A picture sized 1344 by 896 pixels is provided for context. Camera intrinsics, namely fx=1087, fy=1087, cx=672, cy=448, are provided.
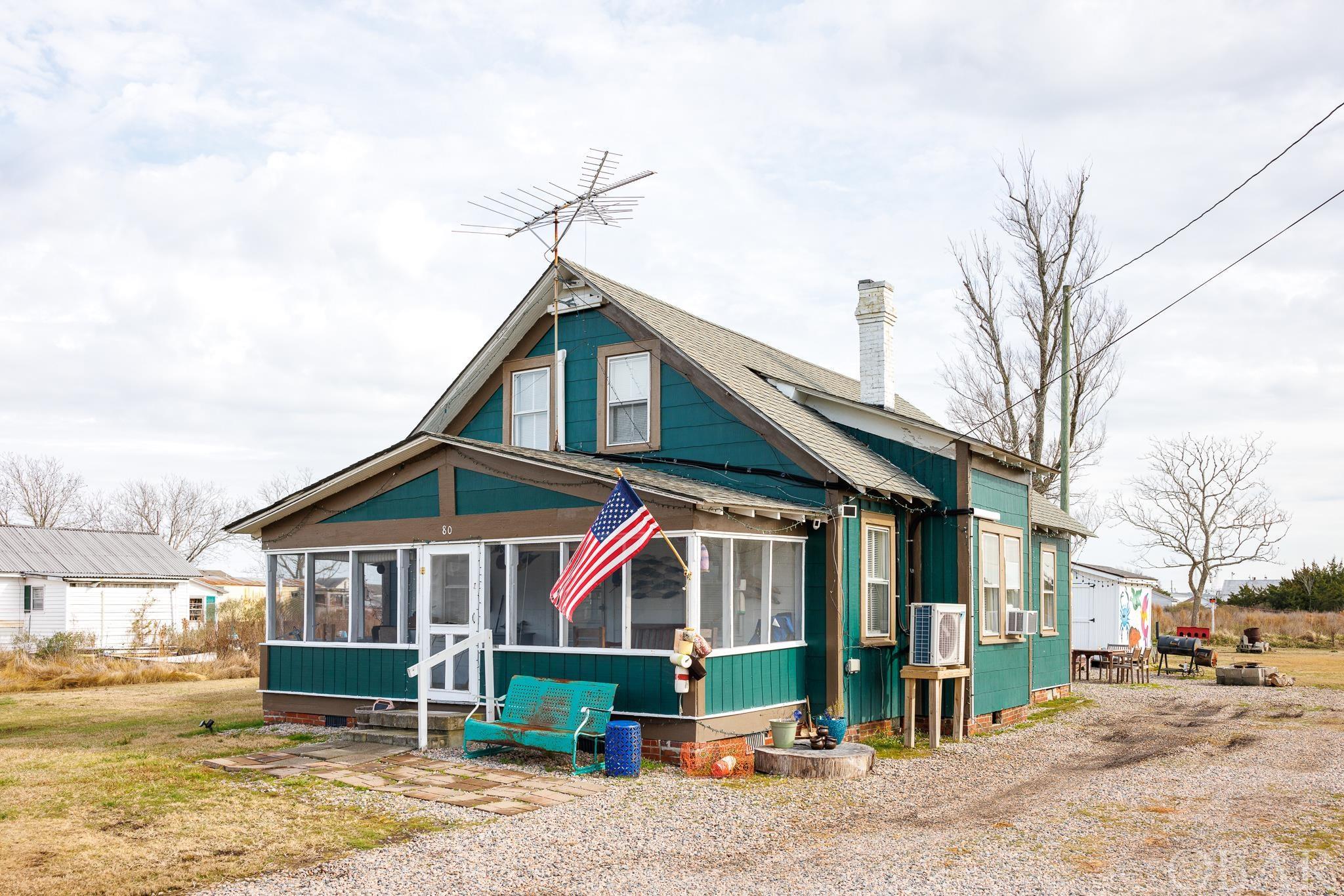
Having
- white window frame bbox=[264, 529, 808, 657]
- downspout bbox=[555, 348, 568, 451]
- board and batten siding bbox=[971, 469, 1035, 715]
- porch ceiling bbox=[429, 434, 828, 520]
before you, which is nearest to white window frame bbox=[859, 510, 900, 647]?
white window frame bbox=[264, 529, 808, 657]

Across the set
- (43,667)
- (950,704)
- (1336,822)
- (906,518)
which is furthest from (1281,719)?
(43,667)

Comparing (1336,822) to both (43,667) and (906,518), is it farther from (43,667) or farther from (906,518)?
(43,667)

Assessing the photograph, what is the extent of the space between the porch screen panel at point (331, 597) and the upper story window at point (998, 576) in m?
8.67

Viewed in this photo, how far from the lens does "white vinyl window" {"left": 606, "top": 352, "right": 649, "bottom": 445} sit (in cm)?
1512

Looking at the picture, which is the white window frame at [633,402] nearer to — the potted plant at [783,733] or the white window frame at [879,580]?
the white window frame at [879,580]

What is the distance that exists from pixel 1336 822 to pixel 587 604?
754 centimetres

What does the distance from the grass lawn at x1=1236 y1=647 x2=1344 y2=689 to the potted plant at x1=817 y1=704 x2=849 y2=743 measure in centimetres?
1478

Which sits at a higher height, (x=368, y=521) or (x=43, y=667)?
(x=368, y=521)

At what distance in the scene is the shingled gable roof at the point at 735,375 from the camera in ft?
45.3

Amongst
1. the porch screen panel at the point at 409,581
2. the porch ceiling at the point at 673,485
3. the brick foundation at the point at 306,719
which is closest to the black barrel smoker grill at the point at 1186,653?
the porch ceiling at the point at 673,485

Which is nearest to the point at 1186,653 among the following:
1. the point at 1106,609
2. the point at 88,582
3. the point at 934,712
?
the point at 1106,609

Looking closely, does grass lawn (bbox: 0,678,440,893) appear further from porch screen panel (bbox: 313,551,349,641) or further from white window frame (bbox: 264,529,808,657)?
white window frame (bbox: 264,529,808,657)

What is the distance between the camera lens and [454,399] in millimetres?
17109

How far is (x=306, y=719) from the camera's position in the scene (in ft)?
48.1
